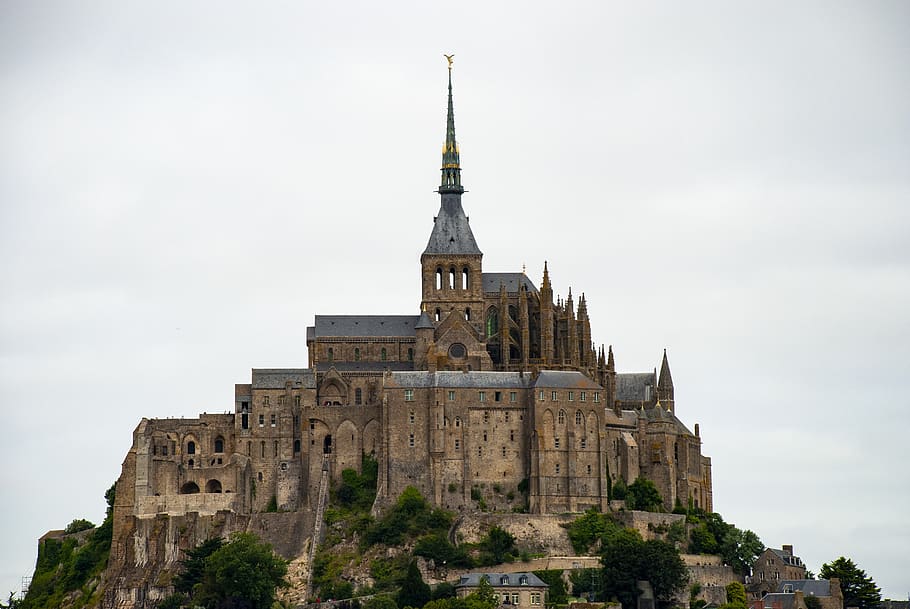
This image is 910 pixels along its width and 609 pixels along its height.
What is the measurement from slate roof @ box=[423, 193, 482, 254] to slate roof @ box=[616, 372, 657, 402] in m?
13.0

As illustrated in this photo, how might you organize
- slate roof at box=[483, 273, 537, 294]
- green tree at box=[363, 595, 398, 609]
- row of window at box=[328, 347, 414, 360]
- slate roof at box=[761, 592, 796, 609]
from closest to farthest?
green tree at box=[363, 595, 398, 609], slate roof at box=[761, 592, 796, 609], row of window at box=[328, 347, 414, 360], slate roof at box=[483, 273, 537, 294]

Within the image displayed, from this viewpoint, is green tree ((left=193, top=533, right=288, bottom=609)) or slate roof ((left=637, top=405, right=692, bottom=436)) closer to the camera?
green tree ((left=193, top=533, right=288, bottom=609))

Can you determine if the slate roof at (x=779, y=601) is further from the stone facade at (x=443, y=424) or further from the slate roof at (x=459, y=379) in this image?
the slate roof at (x=459, y=379)

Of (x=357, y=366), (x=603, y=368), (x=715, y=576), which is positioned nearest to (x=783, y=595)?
(x=715, y=576)

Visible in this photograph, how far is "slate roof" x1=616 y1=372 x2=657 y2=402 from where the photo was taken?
14925 centimetres

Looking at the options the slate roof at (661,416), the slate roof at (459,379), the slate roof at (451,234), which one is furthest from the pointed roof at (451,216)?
the slate roof at (661,416)

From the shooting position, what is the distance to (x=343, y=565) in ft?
439

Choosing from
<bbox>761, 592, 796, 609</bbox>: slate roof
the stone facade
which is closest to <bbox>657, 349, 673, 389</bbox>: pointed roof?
the stone facade

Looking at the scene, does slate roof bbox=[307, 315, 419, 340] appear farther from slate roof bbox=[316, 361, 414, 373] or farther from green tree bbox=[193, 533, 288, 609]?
green tree bbox=[193, 533, 288, 609]

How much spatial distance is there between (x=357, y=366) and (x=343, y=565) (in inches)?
667

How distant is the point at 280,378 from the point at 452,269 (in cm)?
1474

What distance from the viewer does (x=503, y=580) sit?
128 m

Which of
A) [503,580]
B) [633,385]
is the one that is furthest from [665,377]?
[503,580]

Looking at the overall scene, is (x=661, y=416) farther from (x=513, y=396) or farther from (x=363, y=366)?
(x=363, y=366)
